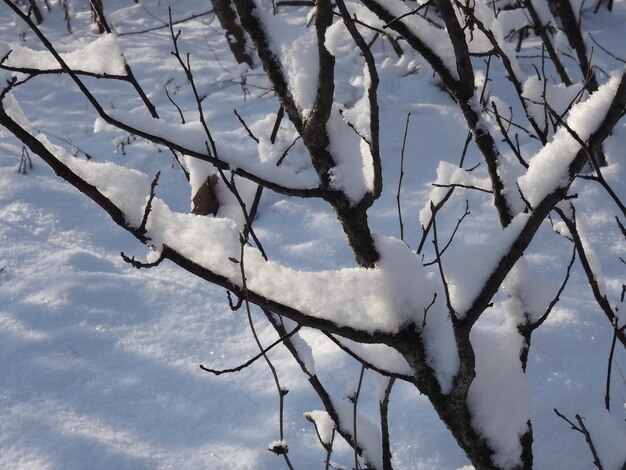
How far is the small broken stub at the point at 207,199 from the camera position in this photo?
4.05 ft

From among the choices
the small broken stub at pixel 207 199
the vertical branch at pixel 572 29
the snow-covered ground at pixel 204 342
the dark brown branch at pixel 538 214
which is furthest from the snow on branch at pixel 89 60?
the vertical branch at pixel 572 29

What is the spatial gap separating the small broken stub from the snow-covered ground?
0.05 meters

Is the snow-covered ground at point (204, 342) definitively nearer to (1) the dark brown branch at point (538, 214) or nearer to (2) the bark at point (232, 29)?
(1) the dark brown branch at point (538, 214)

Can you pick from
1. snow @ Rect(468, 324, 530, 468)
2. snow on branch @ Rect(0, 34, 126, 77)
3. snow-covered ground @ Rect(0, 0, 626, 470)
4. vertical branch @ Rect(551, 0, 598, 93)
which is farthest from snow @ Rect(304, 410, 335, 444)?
vertical branch @ Rect(551, 0, 598, 93)

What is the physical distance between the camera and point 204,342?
236 centimetres

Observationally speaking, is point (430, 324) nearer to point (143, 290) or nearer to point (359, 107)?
point (359, 107)

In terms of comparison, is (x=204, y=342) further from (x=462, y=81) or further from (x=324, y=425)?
(x=462, y=81)

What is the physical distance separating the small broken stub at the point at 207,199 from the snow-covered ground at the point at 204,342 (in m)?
0.05

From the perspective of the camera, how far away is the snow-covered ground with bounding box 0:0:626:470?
71.0 inches

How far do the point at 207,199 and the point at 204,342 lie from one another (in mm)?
1225

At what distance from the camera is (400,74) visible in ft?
14.3

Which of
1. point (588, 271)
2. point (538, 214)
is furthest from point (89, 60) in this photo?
point (588, 271)

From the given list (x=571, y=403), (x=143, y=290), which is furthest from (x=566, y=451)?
(x=143, y=290)

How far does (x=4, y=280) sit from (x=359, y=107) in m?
2.51
